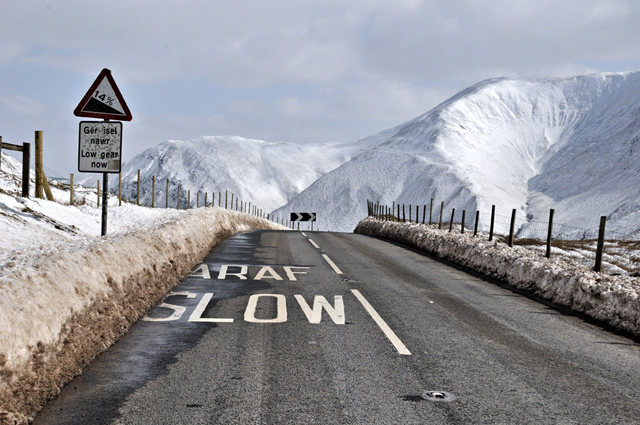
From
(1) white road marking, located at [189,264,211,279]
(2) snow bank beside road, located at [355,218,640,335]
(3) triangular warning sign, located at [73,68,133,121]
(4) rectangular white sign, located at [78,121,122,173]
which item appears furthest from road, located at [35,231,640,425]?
(3) triangular warning sign, located at [73,68,133,121]

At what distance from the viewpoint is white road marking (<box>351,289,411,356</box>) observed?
605cm

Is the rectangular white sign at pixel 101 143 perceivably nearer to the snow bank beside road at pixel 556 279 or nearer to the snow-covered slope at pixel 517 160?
the snow bank beside road at pixel 556 279

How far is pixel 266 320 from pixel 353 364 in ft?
7.02

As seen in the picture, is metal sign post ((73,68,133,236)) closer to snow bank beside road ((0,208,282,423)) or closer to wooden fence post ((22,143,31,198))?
snow bank beside road ((0,208,282,423))

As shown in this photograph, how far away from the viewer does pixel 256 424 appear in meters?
3.92

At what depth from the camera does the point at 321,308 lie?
8.21 m

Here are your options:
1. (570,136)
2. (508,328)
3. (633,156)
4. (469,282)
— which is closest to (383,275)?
(469,282)

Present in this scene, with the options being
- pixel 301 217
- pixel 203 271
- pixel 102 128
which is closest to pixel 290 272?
pixel 203 271

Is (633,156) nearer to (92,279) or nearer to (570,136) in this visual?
(570,136)

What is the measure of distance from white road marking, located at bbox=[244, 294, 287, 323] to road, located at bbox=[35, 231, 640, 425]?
0.05 feet

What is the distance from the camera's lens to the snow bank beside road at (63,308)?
3.89 meters

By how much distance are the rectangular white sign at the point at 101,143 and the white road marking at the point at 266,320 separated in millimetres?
3024

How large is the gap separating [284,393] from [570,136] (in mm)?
174435

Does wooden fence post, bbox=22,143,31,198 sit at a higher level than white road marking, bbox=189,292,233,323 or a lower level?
higher
